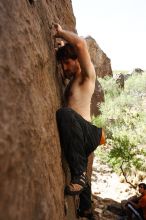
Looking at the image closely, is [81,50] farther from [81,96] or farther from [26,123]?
[26,123]

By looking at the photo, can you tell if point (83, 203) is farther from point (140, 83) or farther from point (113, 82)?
point (140, 83)

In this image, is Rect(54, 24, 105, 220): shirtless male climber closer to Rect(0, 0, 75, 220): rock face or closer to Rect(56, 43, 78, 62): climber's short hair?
Rect(56, 43, 78, 62): climber's short hair

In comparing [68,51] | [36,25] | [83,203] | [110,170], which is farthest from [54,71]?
[110,170]

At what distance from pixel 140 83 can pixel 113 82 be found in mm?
5918

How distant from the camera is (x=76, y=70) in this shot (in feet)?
12.8

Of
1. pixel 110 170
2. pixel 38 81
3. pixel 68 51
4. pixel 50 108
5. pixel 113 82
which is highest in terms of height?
pixel 113 82

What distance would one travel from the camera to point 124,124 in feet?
Result: 73.6

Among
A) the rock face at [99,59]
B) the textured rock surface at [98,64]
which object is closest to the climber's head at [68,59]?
the textured rock surface at [98,64]

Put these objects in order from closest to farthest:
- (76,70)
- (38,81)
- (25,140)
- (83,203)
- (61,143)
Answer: (25,140) < (38,81) < (61,143) < (76,70) < (83,203)

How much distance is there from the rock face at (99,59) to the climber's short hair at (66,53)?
23158mm

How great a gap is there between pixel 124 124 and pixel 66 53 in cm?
1902

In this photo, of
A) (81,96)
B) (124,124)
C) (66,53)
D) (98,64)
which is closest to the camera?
(81,96)

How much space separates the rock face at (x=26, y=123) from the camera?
6.31 feet

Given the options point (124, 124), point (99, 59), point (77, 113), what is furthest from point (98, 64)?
point (77, 113)
